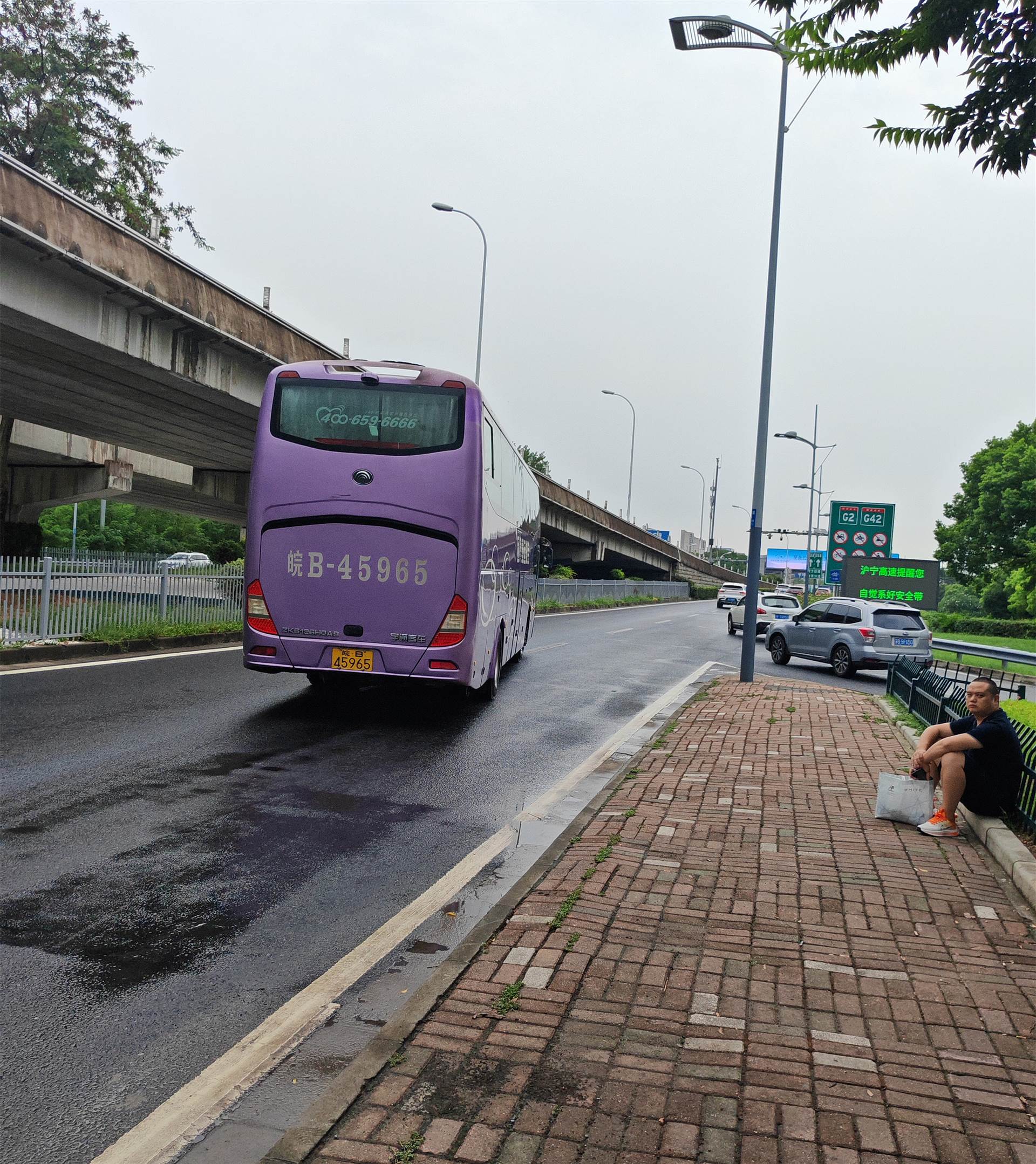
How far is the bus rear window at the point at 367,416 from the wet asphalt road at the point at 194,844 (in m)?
2.84

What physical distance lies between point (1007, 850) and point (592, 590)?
47.6 m

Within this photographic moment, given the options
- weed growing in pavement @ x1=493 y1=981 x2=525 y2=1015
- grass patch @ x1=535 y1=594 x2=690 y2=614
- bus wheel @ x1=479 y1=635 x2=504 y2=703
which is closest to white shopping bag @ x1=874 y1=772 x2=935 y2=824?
weed growing in pavement @ x1=493 y1=981 x2=525 y2=1015

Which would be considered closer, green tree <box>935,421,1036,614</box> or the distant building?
green tree <box>935,421,1036,614</box>

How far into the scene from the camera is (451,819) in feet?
23.5

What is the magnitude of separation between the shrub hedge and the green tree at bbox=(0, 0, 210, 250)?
29.1 metres

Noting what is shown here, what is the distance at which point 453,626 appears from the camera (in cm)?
1083

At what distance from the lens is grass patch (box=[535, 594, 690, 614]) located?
43.8 m

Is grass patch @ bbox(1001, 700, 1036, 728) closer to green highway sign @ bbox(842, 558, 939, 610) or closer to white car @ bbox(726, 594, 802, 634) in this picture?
white car @ bbox(726, 594, 802, 634)

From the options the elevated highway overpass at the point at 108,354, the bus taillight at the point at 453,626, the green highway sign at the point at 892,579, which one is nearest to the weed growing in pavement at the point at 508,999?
the bus taillight at the point at 453,626

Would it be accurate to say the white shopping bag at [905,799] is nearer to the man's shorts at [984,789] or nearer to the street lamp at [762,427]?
the man's shorts at [984,789]

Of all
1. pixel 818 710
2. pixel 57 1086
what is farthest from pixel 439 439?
pixel 57 1086

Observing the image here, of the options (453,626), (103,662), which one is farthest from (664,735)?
(103,662)

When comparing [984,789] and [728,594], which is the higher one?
[728,594]

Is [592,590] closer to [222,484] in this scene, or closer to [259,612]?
[222,484]
